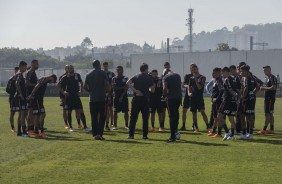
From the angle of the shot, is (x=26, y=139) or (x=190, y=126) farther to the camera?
(x=190, y=126)

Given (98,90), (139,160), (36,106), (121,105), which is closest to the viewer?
(139,160)

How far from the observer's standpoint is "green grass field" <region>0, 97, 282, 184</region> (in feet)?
29.7

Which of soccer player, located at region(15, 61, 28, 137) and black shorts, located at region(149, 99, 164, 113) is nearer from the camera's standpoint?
soccer player, located at region(15, 61, 28, 137)

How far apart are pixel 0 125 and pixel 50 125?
189 cm

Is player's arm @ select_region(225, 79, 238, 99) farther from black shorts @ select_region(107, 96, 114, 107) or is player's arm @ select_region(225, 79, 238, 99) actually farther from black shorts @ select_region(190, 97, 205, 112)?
black shorts @ select_region(107, 96, 114, 107)

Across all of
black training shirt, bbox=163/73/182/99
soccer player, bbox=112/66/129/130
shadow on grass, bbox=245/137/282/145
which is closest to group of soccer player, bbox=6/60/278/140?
soccer player, bbox=112/66/129/130

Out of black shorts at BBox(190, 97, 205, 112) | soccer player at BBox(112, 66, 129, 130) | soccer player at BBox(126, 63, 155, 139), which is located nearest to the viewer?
soccer player at BBox(126, 63, 155, 139)

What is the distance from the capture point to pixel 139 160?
1079 centimetres

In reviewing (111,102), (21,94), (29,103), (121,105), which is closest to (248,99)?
(121,105)

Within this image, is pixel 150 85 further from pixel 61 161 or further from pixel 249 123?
pixel 61 161

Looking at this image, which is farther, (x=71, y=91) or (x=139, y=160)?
(x=71, y=91)

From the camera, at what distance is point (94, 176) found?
9.19 metres

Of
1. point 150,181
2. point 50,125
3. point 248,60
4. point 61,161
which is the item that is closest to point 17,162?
point 61,161

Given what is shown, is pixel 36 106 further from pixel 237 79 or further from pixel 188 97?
pixel 237 79
